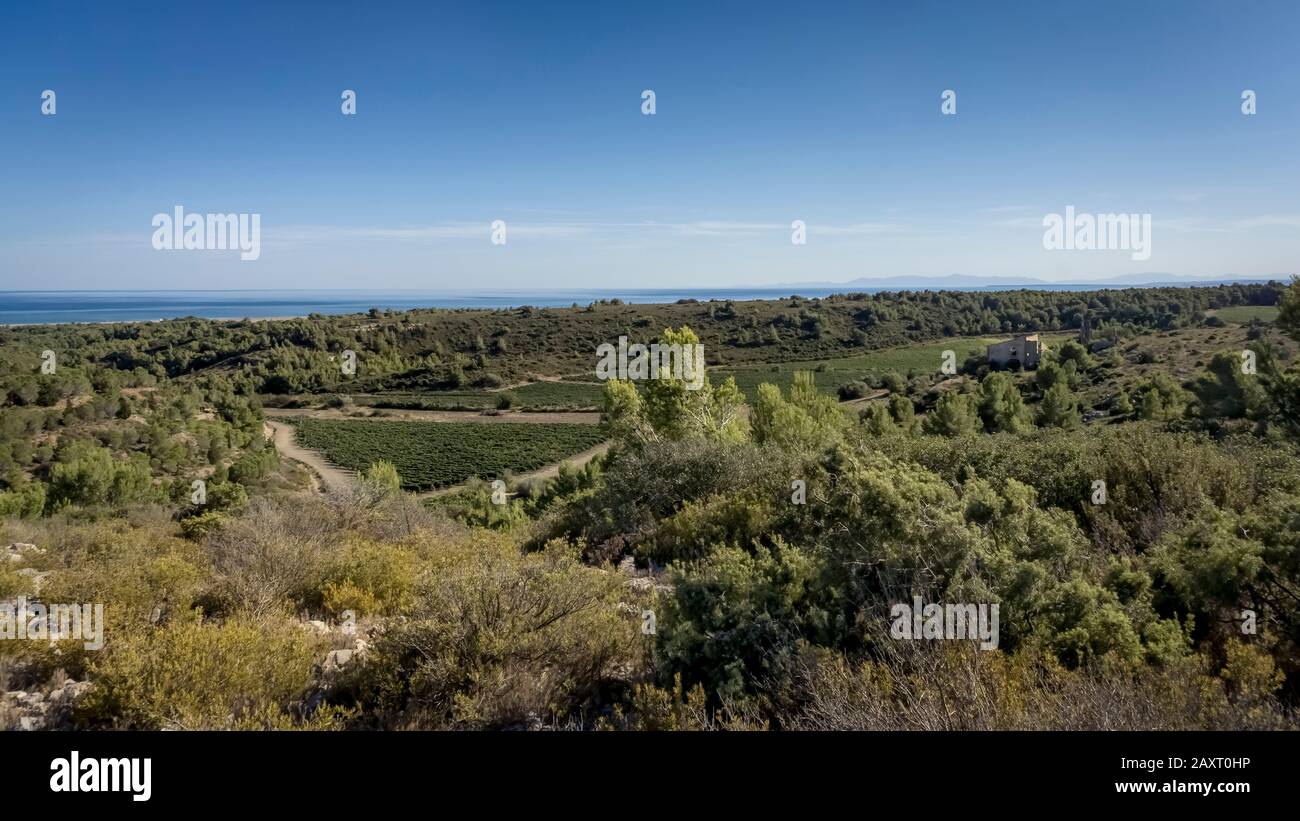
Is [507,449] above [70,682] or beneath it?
beneath

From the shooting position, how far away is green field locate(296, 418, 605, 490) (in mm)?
51750

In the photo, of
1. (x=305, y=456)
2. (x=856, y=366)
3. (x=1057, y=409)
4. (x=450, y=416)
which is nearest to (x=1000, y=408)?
(x=1057, y=409)

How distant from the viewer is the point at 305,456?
187ft

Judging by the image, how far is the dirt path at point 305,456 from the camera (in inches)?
1913

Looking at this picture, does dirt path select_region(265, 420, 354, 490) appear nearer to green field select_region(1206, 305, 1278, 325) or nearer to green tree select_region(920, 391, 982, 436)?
green tree select_region(920, 391, 982, 436)

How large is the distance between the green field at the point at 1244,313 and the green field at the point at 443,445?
69.1 metres

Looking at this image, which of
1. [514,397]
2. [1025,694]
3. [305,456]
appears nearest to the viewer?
[1025,694]

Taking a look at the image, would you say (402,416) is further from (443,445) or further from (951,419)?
(951,419)

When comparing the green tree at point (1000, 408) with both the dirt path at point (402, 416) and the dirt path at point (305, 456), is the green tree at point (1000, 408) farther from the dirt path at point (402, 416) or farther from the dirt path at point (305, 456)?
the dirt path at point (305, 456)

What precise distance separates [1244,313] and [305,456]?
346 feet

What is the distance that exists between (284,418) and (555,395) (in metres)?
34.3
